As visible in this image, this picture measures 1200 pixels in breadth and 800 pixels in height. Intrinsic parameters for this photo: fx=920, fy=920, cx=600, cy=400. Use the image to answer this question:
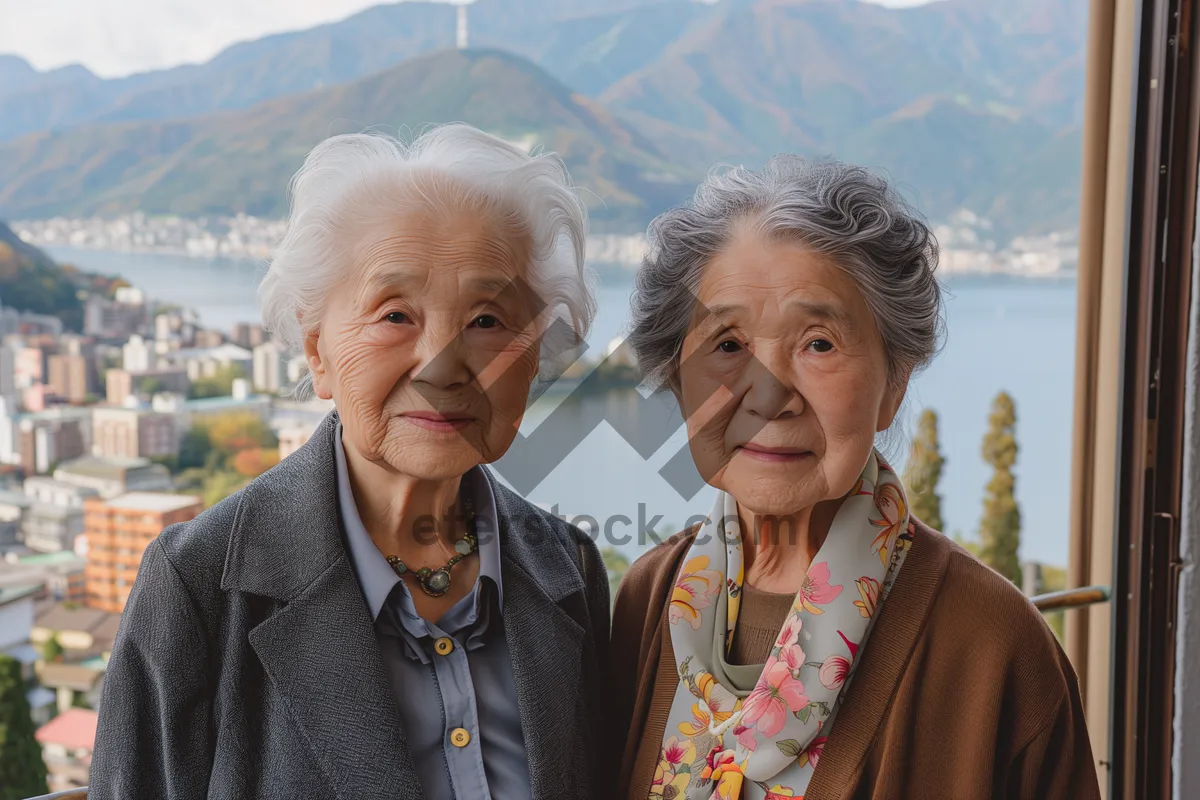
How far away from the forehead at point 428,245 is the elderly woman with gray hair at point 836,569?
30 centimetres

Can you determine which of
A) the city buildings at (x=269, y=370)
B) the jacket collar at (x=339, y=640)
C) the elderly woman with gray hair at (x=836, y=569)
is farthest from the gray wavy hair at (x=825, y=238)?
the city buildings at (x=269, y=370)

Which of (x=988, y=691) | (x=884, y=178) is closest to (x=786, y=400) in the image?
(x=884, y=178)

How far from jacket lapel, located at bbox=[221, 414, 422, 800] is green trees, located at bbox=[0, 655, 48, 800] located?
4.90 feet

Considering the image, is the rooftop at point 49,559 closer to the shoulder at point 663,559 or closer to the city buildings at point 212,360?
the city buildings at point 212,360

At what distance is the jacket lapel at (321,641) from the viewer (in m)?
1.12

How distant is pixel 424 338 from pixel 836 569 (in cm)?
64

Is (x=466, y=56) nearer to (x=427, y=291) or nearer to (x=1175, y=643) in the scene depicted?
(x=427, y=291)

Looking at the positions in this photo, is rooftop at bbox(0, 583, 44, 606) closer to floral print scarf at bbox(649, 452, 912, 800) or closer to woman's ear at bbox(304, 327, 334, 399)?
woman's ear at bbox(304, 327, 334, 399)

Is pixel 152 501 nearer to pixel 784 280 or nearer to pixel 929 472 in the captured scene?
pixel 784 280

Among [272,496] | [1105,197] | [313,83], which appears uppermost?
[313,83]

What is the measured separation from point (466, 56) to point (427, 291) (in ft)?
7.94

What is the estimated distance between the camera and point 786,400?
4.01 ft

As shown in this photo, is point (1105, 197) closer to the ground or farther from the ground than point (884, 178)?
farther from the ground

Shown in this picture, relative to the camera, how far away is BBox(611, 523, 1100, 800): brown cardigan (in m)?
1.19
